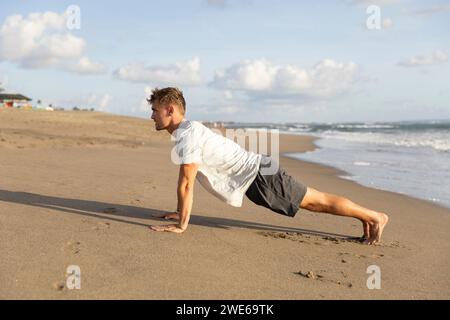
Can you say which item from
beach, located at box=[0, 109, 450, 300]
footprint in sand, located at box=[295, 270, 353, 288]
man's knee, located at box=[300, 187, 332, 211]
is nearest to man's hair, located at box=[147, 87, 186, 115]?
beach, located at box=[0, 109, 450, 300]

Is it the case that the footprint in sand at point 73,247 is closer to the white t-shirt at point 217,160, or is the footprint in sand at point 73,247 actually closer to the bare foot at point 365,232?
the white t-shirt at point 217,160

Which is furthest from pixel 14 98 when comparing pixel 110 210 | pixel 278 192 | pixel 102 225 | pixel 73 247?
pixel 278 192

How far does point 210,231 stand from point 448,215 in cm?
324

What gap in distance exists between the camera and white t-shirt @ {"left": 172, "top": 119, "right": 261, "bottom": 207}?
148 inches

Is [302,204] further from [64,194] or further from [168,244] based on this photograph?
[64,194]

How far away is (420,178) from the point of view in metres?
8.95

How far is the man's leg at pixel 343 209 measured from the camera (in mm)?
3898

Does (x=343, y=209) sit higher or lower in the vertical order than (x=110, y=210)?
higher

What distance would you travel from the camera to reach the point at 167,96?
390 centimetres

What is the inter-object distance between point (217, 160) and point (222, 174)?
14 centimetres

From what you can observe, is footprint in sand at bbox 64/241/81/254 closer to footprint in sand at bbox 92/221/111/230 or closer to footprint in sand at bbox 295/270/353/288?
footprint in sand at bbox 92/221/111/230

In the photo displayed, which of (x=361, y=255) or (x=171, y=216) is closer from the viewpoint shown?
(x=361, y=255)

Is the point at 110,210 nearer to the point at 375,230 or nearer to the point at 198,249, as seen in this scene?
the point at 198,249

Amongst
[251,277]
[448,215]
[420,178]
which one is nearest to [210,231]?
[251,277]
